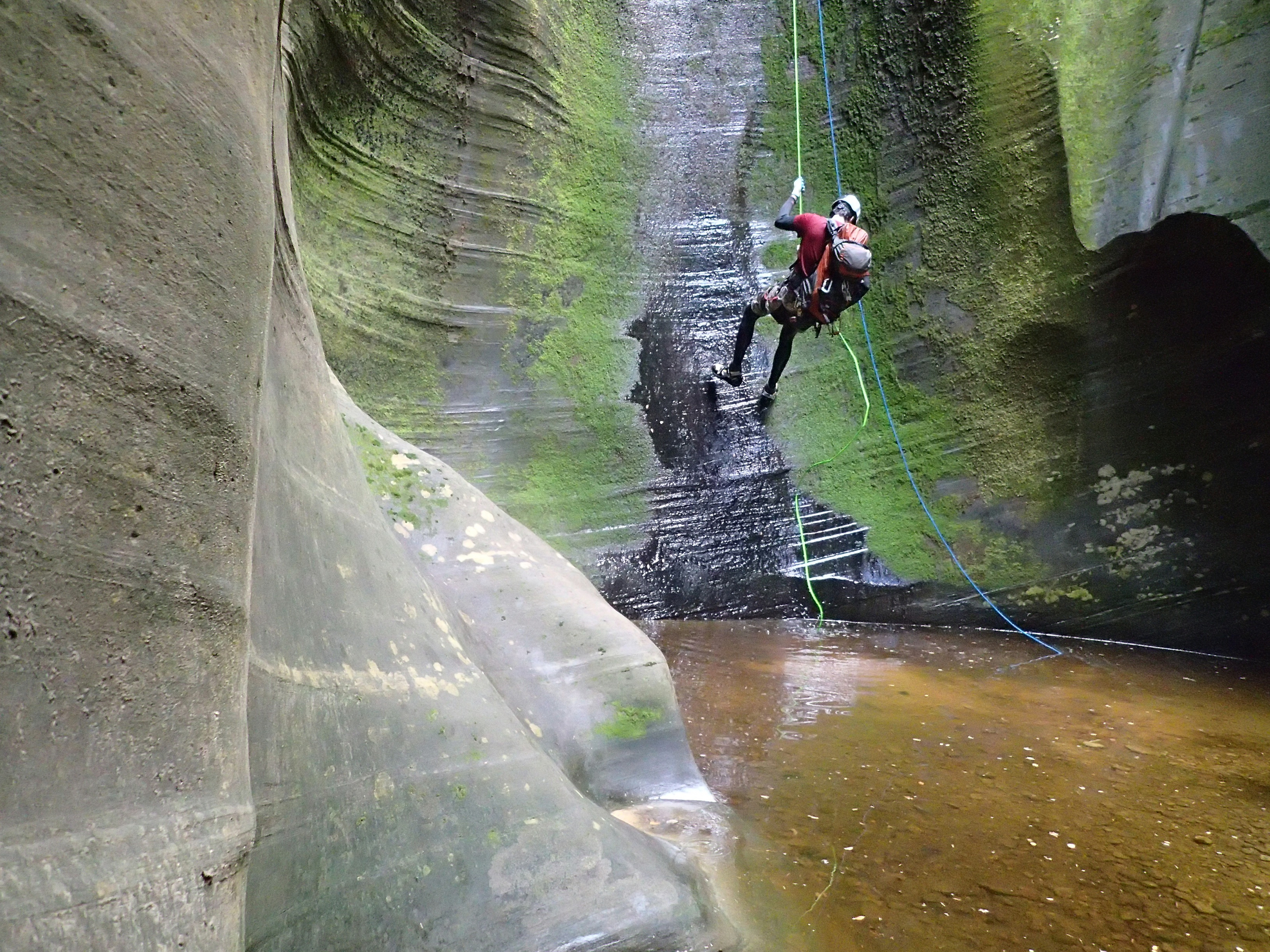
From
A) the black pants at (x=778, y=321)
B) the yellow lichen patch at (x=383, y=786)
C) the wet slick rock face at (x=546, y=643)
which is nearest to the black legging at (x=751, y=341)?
the black pants at (x=778, y=321)

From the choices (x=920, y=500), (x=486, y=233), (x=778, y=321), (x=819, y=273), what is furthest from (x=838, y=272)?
(x=486, y=233)

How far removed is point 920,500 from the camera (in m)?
6.04

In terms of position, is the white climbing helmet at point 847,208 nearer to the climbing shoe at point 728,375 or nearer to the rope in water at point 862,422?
the rope in water at point 862,422

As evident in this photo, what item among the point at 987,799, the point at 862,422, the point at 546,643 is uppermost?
the point at 862,422

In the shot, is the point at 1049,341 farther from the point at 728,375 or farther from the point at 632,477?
the point at 632,477

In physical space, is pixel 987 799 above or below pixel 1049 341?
below

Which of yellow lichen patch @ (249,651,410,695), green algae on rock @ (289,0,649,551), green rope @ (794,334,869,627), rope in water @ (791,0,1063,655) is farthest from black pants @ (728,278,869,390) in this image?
yellow lichen patch @ (249,651,410,695)

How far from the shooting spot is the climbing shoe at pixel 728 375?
6.16 metres

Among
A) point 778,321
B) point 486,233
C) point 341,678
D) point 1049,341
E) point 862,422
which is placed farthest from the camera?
point 862,422

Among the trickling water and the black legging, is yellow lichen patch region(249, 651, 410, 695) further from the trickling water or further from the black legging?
the black legging

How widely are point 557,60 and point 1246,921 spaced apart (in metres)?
6.08

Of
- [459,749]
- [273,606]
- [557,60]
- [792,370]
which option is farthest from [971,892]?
[557,60]

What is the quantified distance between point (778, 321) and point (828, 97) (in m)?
2.31

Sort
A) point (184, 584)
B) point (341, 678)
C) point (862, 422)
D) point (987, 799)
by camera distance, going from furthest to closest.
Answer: point (862, 422) → point (987, 799) → point (341, 678) → point (184, 584)
